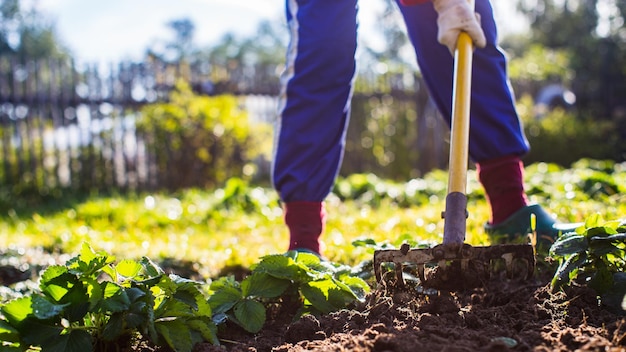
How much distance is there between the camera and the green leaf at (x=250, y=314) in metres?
1.64

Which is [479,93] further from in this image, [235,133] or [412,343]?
[235,133]

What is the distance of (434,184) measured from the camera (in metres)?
5.86

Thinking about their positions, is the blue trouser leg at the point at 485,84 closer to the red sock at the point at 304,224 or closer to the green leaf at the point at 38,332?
the red sock at the point at 304,224

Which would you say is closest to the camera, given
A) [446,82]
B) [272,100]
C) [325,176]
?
[325,176]

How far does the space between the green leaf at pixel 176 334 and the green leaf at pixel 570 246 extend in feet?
2.92

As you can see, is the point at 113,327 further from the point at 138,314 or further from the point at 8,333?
the point at 8,333

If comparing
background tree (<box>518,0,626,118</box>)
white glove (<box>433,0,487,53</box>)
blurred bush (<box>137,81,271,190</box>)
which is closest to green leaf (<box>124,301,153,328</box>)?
white glove (<box>433,0,487,53</box>)

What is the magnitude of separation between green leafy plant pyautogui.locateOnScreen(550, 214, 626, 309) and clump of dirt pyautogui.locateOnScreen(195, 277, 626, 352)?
4 cm

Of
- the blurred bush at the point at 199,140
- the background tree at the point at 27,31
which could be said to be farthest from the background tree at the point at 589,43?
the background tree at the point at 27,31

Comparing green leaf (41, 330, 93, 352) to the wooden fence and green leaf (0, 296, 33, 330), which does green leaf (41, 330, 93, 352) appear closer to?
green leaf (0, 296, 33, 330)

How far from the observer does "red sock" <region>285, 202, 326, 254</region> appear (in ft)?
7.51

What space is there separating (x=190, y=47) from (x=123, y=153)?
5472 centimetres

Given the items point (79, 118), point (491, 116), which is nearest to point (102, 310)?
point (491, 116)

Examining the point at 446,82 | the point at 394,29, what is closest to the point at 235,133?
the point at 446,82
